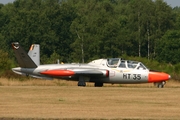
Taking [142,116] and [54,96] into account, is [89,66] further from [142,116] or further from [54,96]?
[142,116]

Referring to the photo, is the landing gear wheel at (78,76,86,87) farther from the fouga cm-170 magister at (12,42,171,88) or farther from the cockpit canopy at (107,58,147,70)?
the cockpit canopy at (107,58,147,70)

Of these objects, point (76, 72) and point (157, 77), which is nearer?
point (157, 77)

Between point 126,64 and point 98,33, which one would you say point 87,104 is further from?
point 98,33

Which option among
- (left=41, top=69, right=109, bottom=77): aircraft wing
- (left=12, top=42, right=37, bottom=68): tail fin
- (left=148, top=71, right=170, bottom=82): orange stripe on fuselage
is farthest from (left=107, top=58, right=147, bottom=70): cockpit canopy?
(left=12, top=42, right=37, bottom=68): tail fin

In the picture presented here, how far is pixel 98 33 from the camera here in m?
111

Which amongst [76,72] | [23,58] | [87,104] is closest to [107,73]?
[76,72]

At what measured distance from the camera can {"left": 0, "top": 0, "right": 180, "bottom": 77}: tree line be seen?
108625 mm

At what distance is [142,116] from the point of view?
27.4 m

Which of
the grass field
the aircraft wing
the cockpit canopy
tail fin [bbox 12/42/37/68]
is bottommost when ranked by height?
the grass field

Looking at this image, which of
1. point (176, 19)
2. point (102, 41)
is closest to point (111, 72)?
point (102, 41)

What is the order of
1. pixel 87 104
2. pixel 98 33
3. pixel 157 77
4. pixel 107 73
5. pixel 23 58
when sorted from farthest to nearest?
1. pixel 98 33
2. pixel 23 58
3. pixel 107 73
4. pixel 157 77
5. pixel 87 104

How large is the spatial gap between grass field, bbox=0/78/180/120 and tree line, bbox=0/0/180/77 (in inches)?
2512

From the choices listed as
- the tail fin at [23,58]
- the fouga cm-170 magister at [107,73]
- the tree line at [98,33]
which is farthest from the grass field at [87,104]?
the tree line at [98,33]

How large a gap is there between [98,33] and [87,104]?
260 ft
